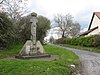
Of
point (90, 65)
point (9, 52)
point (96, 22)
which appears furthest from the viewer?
point (96, 22)

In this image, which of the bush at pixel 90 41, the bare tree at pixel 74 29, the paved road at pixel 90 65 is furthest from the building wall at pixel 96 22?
the paved road at pixel 90 65

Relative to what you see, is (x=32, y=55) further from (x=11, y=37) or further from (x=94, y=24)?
(x=94, y=24)

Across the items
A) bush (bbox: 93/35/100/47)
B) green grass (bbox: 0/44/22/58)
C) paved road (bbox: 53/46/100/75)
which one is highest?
bush (bbox: 93/35/100/47)

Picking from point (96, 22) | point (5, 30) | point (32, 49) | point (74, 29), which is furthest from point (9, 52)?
point (74, 29)

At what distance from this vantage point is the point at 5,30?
19.4 m

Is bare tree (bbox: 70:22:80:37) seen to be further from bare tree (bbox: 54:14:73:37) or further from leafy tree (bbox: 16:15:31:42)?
leafy tree (bbox: 16:15:31:42)

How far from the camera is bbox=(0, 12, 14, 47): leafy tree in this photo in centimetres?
1887

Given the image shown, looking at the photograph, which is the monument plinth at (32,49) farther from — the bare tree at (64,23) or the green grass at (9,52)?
the bare tree at (64,23)

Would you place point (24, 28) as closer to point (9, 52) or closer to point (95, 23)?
point (9, 52)

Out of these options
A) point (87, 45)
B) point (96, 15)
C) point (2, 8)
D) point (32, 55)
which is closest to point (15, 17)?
point (2, 8)

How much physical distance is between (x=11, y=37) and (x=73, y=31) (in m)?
62.5

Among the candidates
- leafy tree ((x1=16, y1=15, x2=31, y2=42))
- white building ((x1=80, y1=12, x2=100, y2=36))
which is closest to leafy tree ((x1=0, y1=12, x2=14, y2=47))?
leafy tree ((x1=16, y1=15, x2=31, y2=42))

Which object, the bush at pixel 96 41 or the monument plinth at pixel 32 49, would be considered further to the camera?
the bush at pixel 96 41

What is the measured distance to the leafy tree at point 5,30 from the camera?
18869 mm
